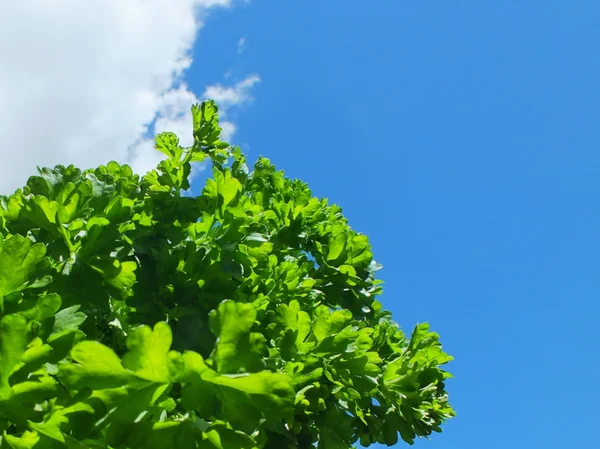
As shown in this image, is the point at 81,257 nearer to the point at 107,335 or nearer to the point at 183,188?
the point at 107,335

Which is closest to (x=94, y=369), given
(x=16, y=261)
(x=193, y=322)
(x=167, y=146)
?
(x=16, y=261)

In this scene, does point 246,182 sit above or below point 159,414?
above

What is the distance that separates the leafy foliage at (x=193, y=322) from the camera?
1709 mm

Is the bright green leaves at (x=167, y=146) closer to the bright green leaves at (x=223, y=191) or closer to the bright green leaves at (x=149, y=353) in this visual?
the bright green leaves at (x=223, y=191)

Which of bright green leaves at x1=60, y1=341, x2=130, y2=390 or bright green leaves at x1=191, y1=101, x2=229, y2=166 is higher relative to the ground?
bright green leaves at x1=191, y1=101, x2=229, y2=166

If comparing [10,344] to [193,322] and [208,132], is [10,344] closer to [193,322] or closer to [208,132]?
[193,322]

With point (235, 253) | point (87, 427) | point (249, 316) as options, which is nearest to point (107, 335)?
point (235, 253)

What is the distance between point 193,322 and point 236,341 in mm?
1584

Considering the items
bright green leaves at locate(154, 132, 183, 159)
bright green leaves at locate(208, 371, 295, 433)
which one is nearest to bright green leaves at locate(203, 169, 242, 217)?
bright green leaves at locate(154, 132, 183, 159)

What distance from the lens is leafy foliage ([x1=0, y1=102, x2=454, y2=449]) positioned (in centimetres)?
171

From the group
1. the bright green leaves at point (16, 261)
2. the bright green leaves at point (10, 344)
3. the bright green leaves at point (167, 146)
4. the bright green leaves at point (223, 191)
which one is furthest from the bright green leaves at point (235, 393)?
the bright green leaves at point (167, 146)

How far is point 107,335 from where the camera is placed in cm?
361

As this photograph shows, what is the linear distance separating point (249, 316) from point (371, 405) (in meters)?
2.99

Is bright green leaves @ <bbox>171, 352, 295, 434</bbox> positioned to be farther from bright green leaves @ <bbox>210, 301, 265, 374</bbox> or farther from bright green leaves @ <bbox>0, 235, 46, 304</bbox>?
bright green leaves @ <bbox>0, 235, 46, 304</bbox>
